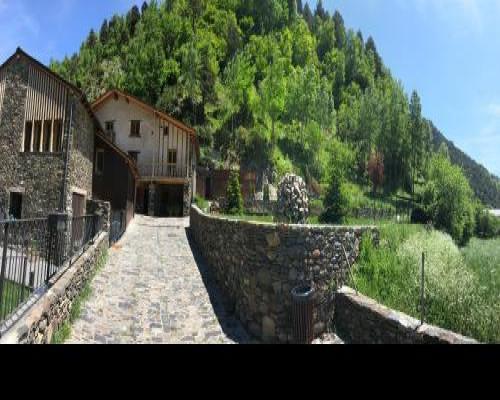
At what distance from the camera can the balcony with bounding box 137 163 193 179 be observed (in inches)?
976

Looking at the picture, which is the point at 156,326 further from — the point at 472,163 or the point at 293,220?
the point at 472,163

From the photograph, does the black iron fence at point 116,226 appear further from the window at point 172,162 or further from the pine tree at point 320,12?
the pine tree at point 320,12

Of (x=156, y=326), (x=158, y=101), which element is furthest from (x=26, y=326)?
(x=158, y=101)

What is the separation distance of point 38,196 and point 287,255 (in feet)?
32.3

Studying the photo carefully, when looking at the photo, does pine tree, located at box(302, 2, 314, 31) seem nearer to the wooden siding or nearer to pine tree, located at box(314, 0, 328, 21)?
pine tree, located at box(314, 0, 328, 21)

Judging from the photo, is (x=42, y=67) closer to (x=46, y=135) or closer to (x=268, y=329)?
(x=46, y=135)

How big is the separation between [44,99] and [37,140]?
1467 mm

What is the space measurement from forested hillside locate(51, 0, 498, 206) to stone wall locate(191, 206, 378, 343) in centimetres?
2518

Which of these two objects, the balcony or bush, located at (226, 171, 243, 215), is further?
the balcony

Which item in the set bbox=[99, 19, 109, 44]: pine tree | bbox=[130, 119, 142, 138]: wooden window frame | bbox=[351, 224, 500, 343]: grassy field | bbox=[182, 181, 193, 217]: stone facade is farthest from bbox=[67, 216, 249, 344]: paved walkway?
bbox=[99, 19, 109, 44]: pine tree

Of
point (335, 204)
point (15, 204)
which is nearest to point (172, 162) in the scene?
point (335, 204)

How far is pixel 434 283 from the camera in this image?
21.7 ft

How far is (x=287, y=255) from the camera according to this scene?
6.91 metres

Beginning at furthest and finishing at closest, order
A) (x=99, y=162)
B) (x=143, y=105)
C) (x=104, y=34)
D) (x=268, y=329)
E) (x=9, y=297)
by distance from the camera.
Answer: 1. (x=104, y=34)
2. (x=143, y=105)
3. (x=99, y=162)
4. (x=268, y=329)
5. (x=9, y=297)
